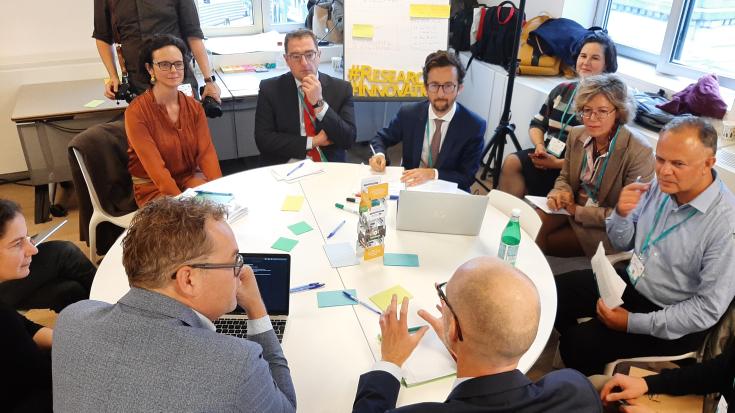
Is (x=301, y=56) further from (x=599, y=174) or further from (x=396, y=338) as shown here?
(x=396, y=338)

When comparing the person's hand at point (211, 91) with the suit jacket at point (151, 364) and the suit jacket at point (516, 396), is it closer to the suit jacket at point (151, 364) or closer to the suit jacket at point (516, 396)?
the suit jacket at point (151, 364)

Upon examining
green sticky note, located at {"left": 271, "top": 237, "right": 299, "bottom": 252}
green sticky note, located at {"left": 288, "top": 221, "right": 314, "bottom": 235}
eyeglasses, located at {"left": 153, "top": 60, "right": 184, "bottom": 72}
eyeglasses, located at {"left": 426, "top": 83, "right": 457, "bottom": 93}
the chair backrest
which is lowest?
green sticky note, located at {"left": 271, "top": 237, "right": 299, "bottom": 252}

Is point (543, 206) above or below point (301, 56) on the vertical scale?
below

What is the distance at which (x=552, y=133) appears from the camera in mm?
3428

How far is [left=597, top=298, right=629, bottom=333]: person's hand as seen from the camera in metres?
2.02

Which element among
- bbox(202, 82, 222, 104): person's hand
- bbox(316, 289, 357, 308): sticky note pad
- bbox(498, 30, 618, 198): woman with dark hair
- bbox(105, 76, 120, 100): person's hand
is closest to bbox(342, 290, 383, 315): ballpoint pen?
bbox(316, 289, 357, 308): sticky note pad

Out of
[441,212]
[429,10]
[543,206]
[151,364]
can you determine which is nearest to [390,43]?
[429,10]

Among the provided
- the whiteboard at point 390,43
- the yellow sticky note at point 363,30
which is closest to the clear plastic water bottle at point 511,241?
the whiteboard at point 390,43

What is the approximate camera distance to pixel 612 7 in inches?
164

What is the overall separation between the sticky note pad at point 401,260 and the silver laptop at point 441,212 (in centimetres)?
19

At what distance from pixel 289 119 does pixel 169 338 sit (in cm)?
221

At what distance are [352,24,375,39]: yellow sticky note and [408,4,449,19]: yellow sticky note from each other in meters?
0.30

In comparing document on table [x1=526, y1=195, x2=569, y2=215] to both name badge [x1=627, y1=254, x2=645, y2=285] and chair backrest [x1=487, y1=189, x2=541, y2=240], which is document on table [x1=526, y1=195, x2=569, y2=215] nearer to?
chair backrest [x1=487, y1=189, x2=541, y2=240]

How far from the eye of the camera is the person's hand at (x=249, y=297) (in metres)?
1.47
